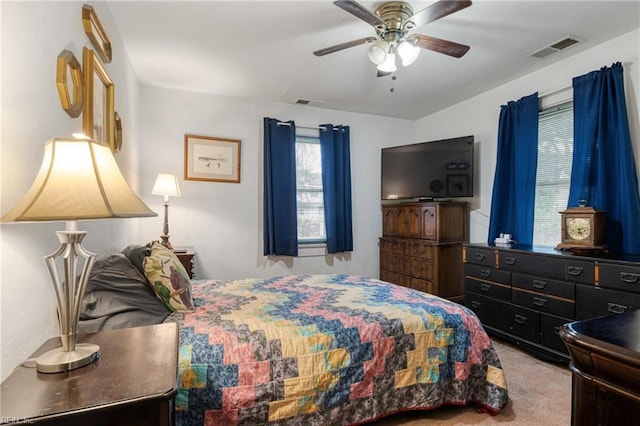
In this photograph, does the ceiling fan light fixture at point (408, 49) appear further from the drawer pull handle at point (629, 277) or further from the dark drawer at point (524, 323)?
the dark drawer at point (524, 323)

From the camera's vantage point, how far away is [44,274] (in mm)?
1232

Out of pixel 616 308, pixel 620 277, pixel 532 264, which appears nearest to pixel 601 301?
pixel 616 308

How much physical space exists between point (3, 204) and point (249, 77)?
2.88 meters

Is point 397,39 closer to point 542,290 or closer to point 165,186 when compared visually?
point 542,290

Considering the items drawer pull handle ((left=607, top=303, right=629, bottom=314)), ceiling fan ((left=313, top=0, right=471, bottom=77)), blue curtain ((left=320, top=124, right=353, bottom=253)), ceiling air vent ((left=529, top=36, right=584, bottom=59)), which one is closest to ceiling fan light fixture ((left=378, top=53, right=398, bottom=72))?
ceiling fan ((left=313, top=0, right=471, bottom=77))

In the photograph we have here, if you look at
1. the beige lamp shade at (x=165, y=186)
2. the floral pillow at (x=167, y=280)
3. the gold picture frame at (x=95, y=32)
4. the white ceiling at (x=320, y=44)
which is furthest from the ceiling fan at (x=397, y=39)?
the beige lamp shade at (x=165, y=186)

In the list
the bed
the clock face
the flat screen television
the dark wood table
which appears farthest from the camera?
the flat screen television

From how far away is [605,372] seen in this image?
0.70 meters

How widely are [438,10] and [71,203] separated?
2012 mm

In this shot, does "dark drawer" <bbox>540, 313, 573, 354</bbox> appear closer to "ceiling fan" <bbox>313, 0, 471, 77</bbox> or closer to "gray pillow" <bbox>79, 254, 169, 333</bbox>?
"ceiling fan" <bbox>313, 0, 471, 77</bbox>

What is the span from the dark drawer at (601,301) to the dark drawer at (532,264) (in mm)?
186

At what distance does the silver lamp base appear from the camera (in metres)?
0.90

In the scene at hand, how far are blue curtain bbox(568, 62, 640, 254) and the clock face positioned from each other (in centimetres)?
19

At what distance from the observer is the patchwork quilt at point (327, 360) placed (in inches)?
59.4
